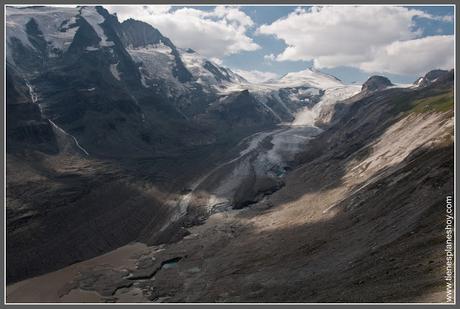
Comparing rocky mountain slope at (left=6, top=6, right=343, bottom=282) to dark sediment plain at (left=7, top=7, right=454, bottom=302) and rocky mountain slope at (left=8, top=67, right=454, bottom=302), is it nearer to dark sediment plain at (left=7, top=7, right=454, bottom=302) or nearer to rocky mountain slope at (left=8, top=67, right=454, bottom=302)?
dark sediment plain at (left=7, top=7, right=454, bottom=302)

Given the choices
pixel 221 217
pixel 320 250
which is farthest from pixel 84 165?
pixel 320 250

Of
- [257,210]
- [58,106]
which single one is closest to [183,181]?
[257,210]

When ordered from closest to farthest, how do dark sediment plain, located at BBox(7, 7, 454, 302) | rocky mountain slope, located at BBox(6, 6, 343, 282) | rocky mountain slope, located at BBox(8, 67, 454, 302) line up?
rocky mountain slope, located at BBox(8, 67, 454, 302)
dark sediment plain, located at BBox(7, 7, 454, 302)
rocky mountain slope, located at BBox(6, 6, 343, 282)

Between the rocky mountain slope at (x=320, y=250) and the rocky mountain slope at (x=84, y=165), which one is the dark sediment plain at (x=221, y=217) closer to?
the rocky mountain slope at (x=320, y=250)

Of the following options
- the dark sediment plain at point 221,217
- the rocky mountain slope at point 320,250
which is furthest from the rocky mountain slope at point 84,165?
the rocky mountain slope at point 320,250

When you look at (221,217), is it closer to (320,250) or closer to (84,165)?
(320,250)

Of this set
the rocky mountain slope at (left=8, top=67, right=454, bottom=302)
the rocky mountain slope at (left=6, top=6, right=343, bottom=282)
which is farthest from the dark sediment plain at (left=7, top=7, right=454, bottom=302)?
the rocky mountain slope at (left=6, top=6, right=343, bottom=282)

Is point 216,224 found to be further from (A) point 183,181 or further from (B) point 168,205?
(A) point 183,181

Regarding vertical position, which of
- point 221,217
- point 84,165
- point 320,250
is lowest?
point 320,250

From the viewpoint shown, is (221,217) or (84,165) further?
(84,165)

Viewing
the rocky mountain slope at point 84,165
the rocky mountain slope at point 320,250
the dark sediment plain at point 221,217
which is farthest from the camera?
the rocky mountain slope at point 84,165

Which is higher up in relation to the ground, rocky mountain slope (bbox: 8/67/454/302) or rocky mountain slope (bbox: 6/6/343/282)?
rocky mountain slope (bbox: 6/6/343/282)
